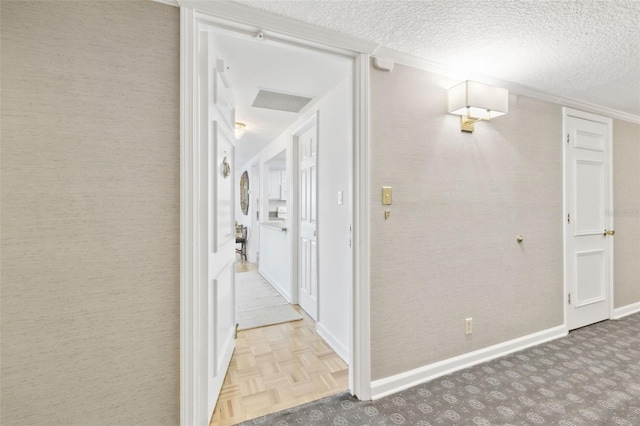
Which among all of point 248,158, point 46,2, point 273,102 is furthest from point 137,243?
point 248,158

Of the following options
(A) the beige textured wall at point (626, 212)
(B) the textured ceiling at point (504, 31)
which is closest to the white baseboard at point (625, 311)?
(A) the beige textured wall at point (626, 212)

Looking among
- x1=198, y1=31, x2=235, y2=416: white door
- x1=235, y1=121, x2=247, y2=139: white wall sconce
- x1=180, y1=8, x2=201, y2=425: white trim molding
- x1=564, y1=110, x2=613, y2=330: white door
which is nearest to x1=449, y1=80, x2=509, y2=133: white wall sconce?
x1=564, y1=110, x2=613, y2=330: white door

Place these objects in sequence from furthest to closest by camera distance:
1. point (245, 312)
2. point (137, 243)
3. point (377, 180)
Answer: point (245, 312) → point (377, 180) → point (137, 243)

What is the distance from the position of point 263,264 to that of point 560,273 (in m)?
4.05

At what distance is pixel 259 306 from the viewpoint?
351 cm

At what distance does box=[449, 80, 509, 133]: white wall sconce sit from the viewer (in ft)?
6.35

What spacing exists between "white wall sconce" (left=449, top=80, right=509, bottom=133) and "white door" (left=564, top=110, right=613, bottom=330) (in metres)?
1.20

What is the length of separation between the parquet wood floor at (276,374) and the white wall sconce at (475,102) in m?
2.11

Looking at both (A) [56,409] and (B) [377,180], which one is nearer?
(A) [56,409]

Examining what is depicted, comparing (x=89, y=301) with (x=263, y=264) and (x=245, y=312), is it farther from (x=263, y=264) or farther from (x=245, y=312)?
(x=263, y=264)

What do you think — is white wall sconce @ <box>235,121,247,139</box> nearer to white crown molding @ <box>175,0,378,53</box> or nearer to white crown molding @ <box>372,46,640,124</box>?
white crown molding @ <box>175,0,378,53</box>

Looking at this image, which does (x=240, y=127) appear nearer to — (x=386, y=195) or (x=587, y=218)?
(x=386, y=195)

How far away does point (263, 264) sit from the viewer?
500 centimetres

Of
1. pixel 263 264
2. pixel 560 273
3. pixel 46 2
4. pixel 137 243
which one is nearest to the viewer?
pixel 46 2
